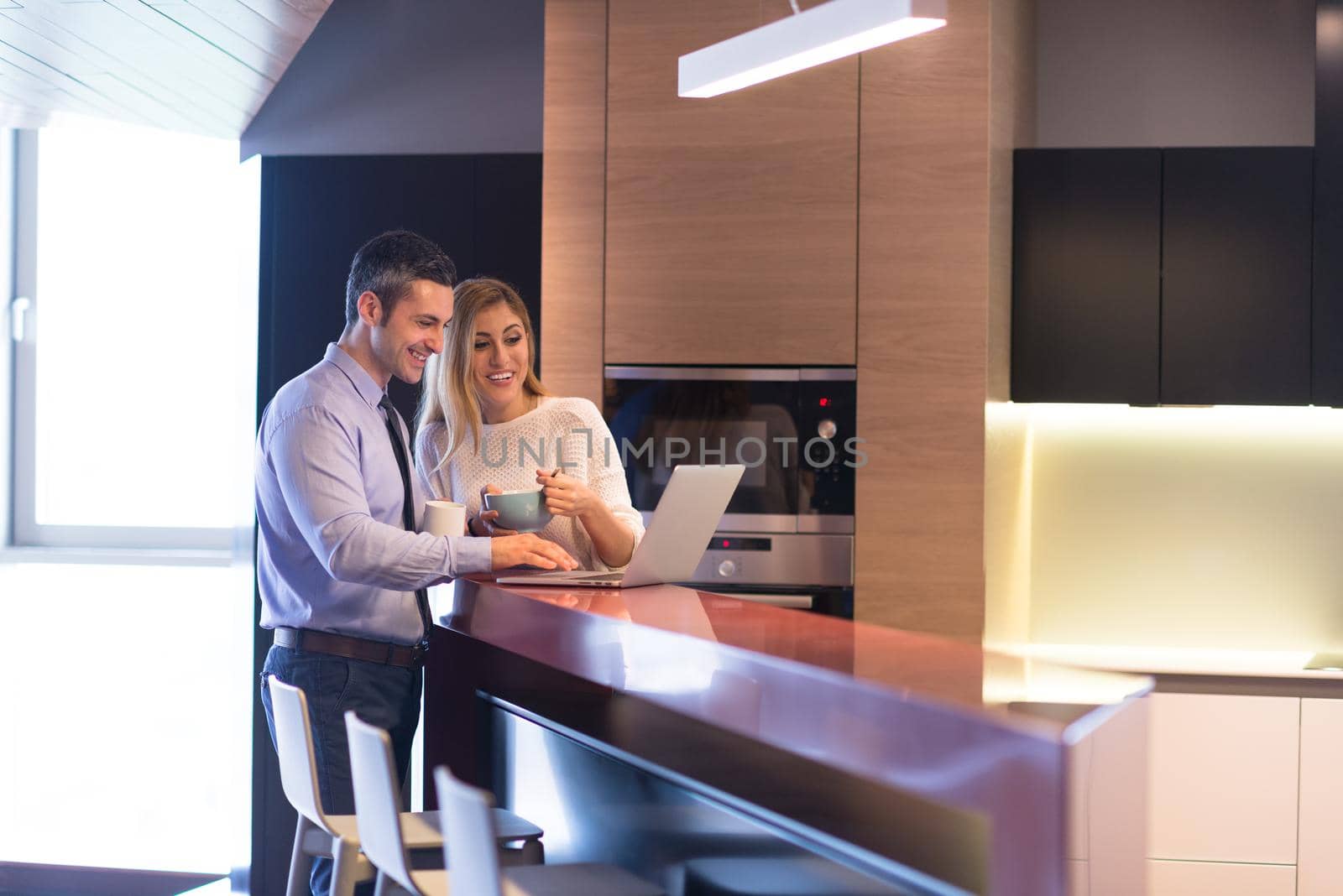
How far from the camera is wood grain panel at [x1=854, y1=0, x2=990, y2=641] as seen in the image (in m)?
Result: 3.39

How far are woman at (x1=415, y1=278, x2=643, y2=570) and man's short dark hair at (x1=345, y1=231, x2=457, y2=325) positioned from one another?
33cm

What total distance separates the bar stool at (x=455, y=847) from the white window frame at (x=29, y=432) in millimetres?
3418

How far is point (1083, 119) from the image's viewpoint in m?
4.05

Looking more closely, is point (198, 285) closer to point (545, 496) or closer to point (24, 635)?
point (24, 635)

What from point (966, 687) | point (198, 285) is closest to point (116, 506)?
point (198, 285)

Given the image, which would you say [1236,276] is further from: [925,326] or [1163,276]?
[925,326]

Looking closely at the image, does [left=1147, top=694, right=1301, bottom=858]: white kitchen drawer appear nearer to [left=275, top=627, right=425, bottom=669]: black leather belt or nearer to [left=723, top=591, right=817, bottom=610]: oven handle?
[left=723, top=591, right=817, bottom=610]: oven handle

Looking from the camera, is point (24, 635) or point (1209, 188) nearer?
point (1209, 188)

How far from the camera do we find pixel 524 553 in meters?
2.23

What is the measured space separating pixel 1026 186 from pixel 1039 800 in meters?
2.82

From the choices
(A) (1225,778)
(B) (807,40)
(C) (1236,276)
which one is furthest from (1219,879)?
(B) (807,40)

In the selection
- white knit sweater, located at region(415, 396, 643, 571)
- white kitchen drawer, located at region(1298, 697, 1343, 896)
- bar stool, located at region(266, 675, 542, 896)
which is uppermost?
white knit sweater, located at region(415, 396, 643, 571)

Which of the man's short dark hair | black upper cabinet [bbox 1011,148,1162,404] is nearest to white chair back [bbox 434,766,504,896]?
the man's short dark hair

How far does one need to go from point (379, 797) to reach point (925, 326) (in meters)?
2.13
